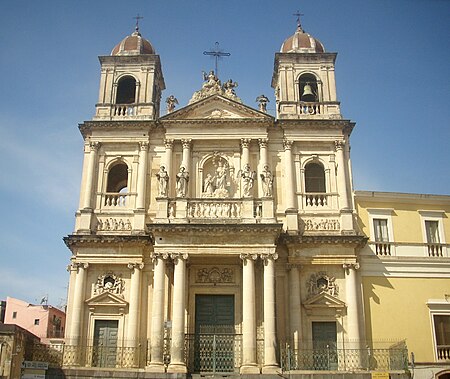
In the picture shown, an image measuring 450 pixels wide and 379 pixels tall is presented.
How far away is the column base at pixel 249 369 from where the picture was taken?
21125 millimetres

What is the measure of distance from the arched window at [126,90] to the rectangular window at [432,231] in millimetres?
16059

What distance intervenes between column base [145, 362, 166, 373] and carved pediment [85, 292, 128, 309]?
361cm

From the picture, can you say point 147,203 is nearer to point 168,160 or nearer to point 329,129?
point 168,160

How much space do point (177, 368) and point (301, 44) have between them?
18.0m

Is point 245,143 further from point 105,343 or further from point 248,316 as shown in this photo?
point 105,343

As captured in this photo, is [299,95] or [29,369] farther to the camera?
[299,95]

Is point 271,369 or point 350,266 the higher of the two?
point 350,266

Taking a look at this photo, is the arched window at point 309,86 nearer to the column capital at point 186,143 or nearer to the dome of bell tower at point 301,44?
the dome of bell tower at point 301,44

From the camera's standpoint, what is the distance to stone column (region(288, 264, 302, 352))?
23469 mm

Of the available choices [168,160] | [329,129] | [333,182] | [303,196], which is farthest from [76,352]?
[329,129]

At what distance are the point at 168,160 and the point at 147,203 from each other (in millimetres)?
2285

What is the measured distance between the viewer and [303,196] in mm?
26156

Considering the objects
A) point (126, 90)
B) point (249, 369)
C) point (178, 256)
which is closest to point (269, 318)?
point (249, 369)

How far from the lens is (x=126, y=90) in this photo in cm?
2973
